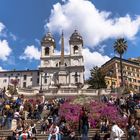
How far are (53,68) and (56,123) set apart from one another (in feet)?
267

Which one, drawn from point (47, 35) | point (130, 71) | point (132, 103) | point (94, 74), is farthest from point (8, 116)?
point (130, 71)

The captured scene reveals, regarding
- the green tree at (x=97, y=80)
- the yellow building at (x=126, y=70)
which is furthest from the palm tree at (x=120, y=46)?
the yellow building at (x=126, y=70)

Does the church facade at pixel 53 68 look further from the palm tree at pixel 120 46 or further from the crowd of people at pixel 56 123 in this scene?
the crowd of people at pixel 56 123

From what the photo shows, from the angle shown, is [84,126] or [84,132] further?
[84,126]

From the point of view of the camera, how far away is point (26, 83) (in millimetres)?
115500

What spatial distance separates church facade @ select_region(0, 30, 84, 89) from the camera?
10106cm

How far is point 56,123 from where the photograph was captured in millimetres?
23562

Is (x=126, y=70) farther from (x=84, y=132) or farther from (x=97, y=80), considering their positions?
(x=84, y=132)

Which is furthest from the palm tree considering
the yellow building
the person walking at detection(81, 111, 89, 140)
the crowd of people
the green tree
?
the person walking at detection(81, 111, 89, 140)

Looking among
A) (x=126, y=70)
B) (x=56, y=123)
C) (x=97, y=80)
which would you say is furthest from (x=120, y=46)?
(x=56, y=123)

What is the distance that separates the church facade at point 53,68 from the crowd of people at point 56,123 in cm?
6482

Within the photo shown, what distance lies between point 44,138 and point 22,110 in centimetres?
742

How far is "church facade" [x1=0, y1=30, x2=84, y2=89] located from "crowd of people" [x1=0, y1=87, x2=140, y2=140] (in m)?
64.8

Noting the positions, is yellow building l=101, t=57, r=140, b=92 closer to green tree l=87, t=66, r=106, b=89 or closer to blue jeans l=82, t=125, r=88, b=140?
Result: green tree l=87, t=66, r=106, b=89
